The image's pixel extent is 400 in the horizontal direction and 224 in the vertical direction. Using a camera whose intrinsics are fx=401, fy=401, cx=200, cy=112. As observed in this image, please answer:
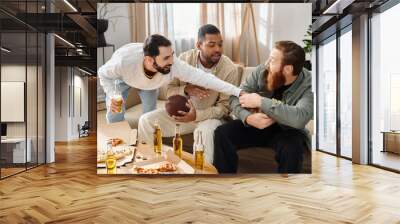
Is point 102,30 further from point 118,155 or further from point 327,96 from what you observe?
point 327,96

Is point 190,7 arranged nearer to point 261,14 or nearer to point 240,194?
point 261,14

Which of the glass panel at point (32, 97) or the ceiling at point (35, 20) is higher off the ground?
the ceiling at point (35, 20)

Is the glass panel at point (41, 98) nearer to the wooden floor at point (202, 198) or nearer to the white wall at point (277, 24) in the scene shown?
the wooden floor at point (202, 198)

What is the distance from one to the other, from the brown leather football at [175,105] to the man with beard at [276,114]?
57 centimetres

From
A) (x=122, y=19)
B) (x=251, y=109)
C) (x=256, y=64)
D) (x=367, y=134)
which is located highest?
(x=122, y=19)

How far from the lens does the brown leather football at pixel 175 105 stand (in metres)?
5.47

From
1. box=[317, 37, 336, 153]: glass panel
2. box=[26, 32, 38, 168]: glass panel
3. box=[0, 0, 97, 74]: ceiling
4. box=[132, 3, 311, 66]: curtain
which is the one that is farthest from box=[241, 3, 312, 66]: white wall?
box=[317, 37, 336, 153]: glass panel

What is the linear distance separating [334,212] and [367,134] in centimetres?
407

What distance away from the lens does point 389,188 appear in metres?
5.15

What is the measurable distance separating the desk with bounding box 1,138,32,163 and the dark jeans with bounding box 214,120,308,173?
3136mm

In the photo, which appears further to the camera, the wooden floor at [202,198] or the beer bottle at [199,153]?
the beer bottle at [199,153]

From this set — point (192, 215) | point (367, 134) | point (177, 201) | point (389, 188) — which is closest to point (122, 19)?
point (177, 201)

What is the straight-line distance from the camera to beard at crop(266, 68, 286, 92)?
534 cm

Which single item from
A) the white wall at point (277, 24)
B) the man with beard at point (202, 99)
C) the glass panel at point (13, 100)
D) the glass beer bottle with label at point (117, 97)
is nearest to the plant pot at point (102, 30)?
the glass beer bottle with label at point (117, 97)
